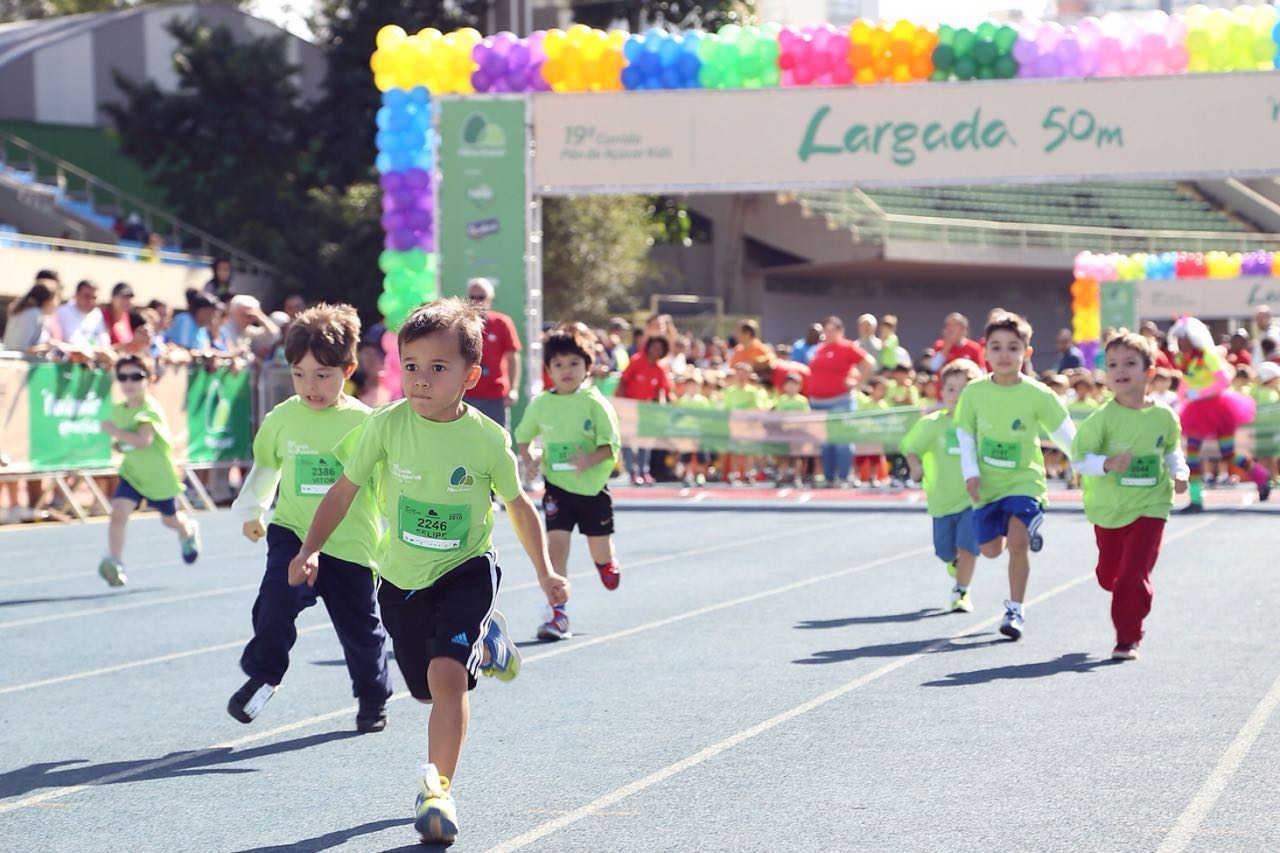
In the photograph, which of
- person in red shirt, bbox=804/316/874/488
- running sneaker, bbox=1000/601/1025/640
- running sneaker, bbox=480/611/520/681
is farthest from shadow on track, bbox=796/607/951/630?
person in red shirt, bbox=804/316/874/488

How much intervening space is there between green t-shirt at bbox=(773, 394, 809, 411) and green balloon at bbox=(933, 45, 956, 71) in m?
4.52

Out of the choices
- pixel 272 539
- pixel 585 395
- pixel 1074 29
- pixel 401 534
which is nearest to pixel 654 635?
pixel 585 395

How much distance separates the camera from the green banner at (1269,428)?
796 inches

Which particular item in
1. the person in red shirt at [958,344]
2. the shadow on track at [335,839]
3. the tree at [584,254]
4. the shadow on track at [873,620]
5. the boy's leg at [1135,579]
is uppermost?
the tree at [584,254]

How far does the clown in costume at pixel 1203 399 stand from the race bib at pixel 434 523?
13.8m

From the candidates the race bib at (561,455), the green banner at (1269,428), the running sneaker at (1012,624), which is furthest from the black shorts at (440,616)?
the green banner at (1269,428)

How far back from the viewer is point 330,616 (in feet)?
23.3

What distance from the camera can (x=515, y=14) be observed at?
38.9 meters

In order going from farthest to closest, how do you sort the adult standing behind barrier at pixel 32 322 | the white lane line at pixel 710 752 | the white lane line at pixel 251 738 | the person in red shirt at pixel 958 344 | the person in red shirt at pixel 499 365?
the person in red shirt at pixel 958 344 < the adult standing behind barrier at pixel 32 322 < the person in red shirt at pixel 499 365 < the white lane line at pixel 251 738 < the white lane line at pixel 710 752

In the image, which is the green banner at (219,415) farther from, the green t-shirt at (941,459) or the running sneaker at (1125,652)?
the running sneaker at (1125,652)

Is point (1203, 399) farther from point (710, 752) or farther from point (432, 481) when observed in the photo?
point (432, 481)

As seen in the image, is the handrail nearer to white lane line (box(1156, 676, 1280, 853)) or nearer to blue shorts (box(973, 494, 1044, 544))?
blue shorts (box(973, 494, 1044, 544))

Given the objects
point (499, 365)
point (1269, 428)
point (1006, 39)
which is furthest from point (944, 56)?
point (499, 365)

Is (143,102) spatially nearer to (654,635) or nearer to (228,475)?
(228,475)
